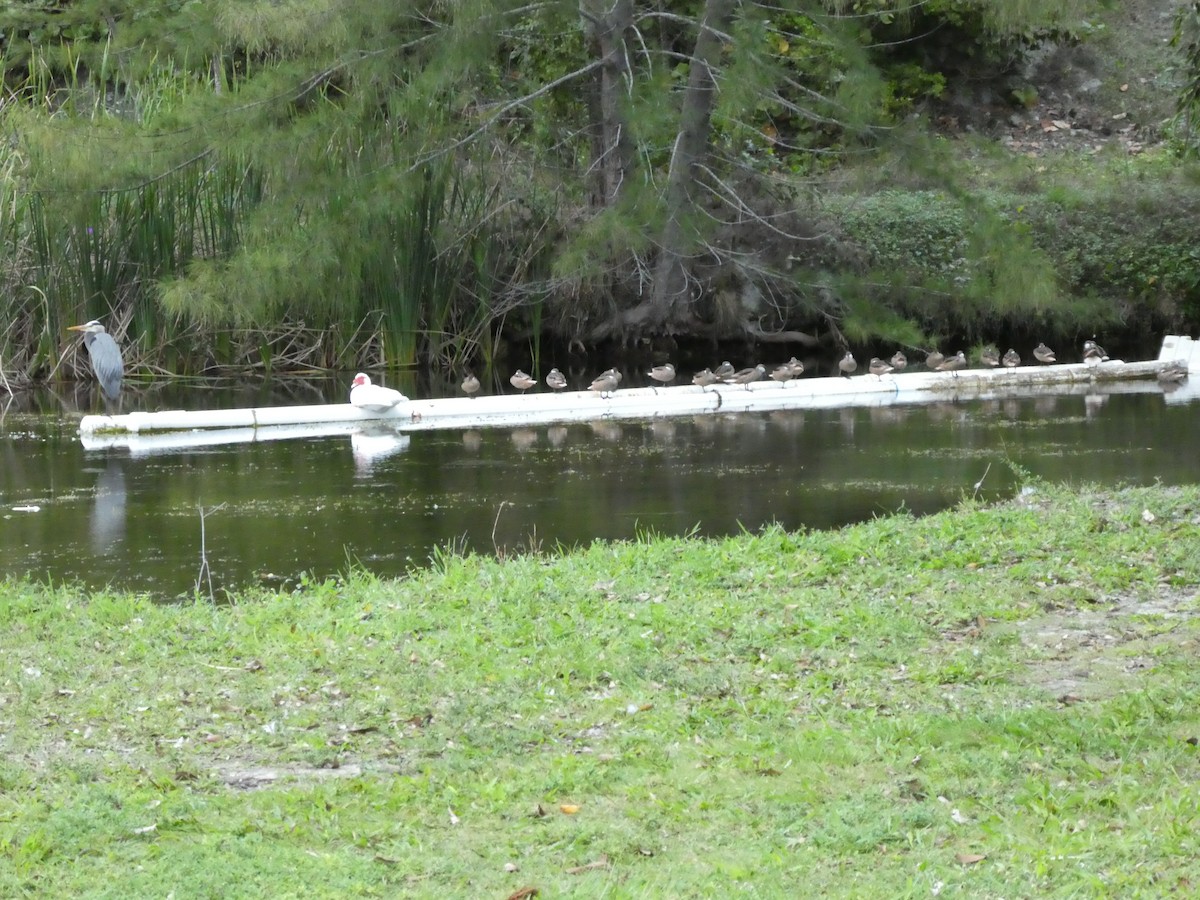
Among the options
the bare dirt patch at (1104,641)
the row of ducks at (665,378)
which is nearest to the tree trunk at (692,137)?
the row of ducks at (665,378)

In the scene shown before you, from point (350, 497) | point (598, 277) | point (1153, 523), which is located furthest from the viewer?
point (598, 277)

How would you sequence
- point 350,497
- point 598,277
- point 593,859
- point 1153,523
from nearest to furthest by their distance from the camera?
1. point 593,859
2. point 1153,523
3. point 350,497
4. point 598,277

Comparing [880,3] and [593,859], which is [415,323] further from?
[593,859]

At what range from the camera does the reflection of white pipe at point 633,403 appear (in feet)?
44.8

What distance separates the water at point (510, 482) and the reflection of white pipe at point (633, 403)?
36cm

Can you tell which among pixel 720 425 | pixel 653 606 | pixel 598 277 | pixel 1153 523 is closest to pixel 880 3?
pixel 598 277

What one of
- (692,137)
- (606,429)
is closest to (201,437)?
(606,429)

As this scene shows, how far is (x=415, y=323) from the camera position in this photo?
60.5 feet

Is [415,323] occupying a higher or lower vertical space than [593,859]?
higher

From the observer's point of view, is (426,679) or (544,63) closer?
(426,679)

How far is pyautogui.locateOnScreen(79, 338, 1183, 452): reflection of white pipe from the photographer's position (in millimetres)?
13656

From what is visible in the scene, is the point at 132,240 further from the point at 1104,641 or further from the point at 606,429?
the point at 1104,641

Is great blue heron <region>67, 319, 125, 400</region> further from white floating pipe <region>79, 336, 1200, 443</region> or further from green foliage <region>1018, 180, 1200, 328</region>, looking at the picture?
green foliage <region>1018, 180, 1200, 328</region>

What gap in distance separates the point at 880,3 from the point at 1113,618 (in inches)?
721
